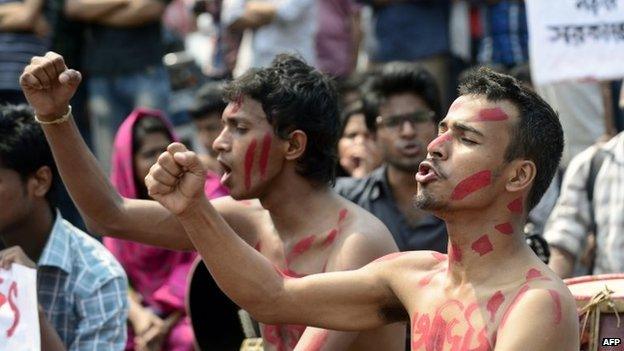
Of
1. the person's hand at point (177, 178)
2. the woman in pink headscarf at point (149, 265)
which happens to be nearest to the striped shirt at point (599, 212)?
the woman in pink headscarf at point (149, 265)

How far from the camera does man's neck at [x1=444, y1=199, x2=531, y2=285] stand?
166 inches

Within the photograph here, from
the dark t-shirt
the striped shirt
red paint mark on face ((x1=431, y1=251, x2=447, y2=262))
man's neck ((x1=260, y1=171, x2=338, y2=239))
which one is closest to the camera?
red paint mark on face ((x1=431, y1=251, x2=447, y2=262))

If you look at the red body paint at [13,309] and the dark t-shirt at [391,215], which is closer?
the red body paint at [13,309]

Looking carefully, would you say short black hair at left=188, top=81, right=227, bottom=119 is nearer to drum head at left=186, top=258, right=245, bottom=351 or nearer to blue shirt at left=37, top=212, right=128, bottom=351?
drum head at left=186, top=258, right=245, bottom=351

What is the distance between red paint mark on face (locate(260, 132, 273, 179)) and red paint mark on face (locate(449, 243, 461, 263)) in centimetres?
123

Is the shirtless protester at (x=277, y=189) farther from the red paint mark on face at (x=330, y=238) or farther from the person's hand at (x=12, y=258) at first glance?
the person's hand at (x=12, y=258)

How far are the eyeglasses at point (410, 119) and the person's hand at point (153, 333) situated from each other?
1464mm

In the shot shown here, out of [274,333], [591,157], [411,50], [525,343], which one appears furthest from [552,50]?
[525,343]

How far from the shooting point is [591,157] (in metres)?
6.69

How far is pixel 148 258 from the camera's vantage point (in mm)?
7887

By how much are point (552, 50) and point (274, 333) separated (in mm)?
2572

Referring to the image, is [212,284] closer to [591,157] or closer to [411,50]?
[591,157]

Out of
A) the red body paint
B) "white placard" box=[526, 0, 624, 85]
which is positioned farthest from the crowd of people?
"white placard" box=[526, 0, 624, 85]

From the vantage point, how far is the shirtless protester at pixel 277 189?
17.0 ft
